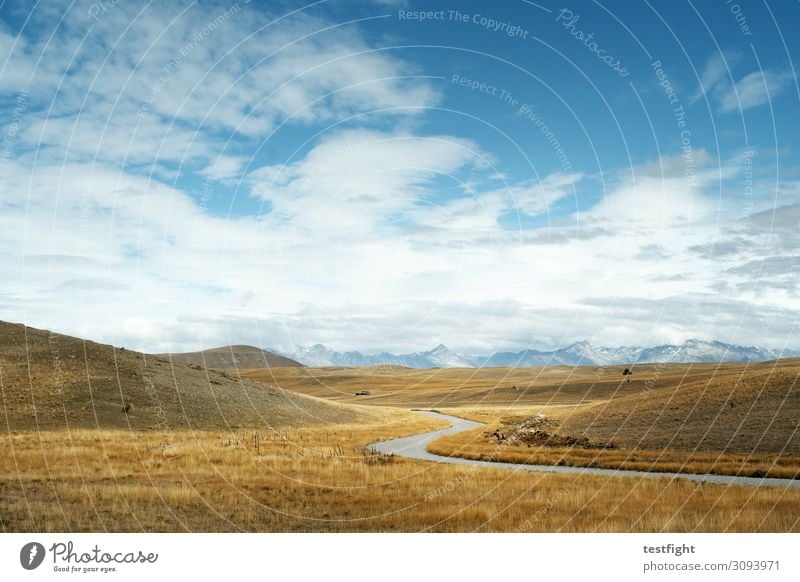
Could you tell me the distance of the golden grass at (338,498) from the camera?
1742 centimetres

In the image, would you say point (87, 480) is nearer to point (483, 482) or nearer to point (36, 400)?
point (483, 482)

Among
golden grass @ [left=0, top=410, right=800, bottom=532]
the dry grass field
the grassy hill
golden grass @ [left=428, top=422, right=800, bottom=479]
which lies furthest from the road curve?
the grassy hill

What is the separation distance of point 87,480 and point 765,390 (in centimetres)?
5026

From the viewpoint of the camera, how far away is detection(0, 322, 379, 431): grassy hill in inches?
2164

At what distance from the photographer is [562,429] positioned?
54.6 metres
